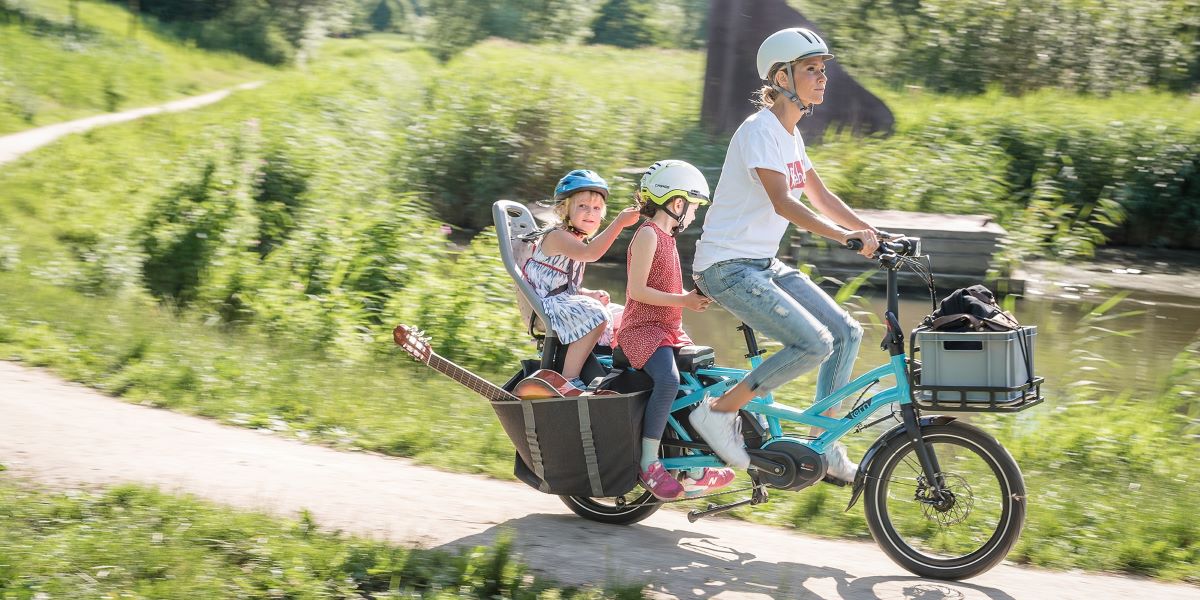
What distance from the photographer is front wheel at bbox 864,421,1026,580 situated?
4.44m

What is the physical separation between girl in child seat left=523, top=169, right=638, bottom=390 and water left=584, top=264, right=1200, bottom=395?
10.4ft

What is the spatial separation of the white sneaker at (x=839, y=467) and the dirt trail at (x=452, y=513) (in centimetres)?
33

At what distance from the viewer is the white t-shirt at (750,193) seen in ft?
15.3

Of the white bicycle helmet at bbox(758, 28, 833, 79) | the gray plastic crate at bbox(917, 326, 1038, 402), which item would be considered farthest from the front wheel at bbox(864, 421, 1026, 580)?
the white bicycle helmet at bbox(758, 28, 833, 79)

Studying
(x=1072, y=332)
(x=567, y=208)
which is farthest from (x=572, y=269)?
(x=1072, y=332)

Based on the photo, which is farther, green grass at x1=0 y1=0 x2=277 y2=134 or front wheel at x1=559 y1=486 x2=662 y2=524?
green grass at x1=0 y1=0 x2=277 y2=134

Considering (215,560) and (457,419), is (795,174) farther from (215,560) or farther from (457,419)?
(457,419)

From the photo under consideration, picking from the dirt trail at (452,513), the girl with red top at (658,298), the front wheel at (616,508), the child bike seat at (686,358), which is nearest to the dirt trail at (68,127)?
the dirt trail at (452,513)

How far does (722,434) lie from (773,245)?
0.82 m

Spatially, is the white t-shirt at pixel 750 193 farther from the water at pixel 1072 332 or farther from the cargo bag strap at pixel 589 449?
the water at pixel 1072 332

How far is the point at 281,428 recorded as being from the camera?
664 centimetres

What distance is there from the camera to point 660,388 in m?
4.97

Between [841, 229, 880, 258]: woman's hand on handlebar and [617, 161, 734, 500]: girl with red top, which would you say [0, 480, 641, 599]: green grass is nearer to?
[617, 161, 734, 500]: girl with red top

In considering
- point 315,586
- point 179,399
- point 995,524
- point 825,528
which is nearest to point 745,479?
point 825,528
